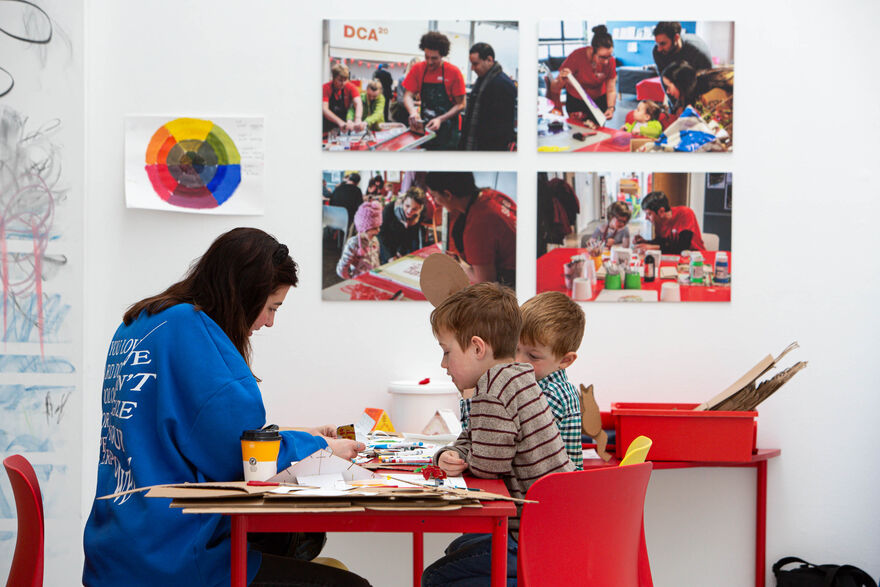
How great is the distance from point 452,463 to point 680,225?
5.50 ft

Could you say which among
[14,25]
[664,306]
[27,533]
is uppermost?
[14,25]

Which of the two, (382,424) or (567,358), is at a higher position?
(567,358)

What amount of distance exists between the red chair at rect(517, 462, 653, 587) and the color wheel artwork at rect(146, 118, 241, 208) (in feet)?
6.63

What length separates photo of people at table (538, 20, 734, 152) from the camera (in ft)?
10.2

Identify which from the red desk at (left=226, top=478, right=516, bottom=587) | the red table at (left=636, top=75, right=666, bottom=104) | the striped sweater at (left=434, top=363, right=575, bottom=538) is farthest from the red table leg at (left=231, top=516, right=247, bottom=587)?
the red table at (left=636, top=75, right=666, bottom=104)

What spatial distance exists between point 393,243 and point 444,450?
1.38 m

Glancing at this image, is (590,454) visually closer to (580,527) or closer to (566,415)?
(566,415)

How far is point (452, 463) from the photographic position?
1798 mm

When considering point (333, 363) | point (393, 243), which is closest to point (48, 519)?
point (333, 363)

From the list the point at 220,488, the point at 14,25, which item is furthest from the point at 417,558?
the point at 14,25

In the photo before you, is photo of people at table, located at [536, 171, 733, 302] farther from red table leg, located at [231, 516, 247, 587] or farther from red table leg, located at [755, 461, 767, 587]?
red table leg, located at [231, 516, 247, 587]

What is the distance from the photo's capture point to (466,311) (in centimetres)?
191

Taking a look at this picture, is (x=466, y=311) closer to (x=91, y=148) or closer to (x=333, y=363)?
(x=333, y=363)

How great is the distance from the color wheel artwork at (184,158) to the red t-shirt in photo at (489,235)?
36.4 inches
